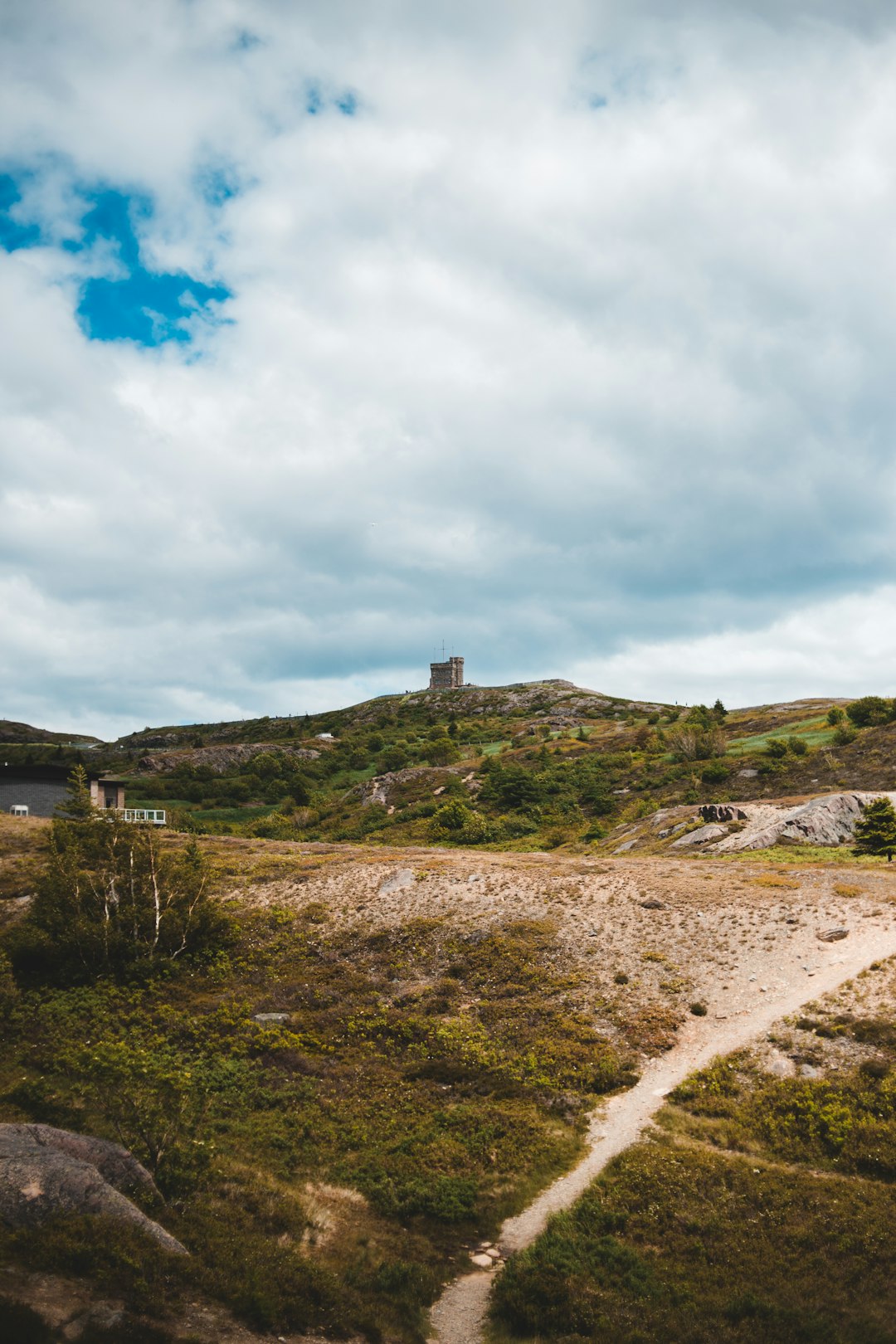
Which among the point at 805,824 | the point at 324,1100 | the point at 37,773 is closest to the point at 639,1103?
the point at 324,1100

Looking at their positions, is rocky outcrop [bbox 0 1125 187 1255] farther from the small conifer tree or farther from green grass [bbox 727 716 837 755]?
green grass [bbox 727 716 837 755]

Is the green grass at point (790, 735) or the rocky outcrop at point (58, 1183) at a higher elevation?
the green grass at point (790, 735)

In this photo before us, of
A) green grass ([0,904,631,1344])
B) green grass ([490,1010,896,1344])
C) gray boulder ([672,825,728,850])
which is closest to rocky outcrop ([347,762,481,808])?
gray boulder ([672,825,728,850])

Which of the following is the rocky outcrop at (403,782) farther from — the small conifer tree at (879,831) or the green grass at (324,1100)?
the green grass at (324,1100)

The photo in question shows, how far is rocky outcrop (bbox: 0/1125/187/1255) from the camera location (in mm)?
11938

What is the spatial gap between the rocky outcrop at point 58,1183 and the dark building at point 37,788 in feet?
166

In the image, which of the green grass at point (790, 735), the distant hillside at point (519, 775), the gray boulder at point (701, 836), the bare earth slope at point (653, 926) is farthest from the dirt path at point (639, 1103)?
the green grass at point (790, 735)

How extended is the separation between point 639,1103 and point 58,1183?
48.9 ft

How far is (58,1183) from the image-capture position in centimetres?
1250

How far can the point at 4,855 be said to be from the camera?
42781 millimetres

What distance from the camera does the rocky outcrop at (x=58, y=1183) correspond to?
11938 mm

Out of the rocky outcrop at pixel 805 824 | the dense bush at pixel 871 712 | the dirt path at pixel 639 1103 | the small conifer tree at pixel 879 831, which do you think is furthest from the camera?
the dense bush at pixel 871 712

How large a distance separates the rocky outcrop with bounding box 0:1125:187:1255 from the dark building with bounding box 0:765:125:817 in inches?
1992

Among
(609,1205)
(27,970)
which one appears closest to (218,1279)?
(609,1205)
